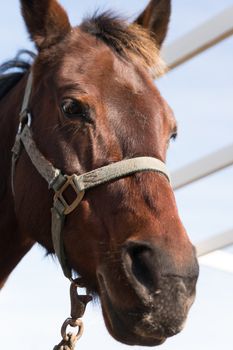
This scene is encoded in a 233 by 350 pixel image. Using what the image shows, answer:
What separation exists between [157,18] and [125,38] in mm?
431

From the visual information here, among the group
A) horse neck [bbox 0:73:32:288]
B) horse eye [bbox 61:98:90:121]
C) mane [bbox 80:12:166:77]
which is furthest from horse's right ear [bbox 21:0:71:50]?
horse eye [bbox 61:98:90:121]

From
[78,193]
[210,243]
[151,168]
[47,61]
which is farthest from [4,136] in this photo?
[210,243]

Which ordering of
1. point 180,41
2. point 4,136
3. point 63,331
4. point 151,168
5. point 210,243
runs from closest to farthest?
→ point 151,168 < point 63,331 < point 4,136 < point 180,41 < point 210,243

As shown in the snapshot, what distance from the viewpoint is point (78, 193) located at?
11.3ft

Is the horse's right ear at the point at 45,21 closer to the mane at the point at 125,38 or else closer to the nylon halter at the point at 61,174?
the mane at the point at 125,38

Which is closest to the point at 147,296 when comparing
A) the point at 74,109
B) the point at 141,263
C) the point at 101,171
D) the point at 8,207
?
the point at 141,263

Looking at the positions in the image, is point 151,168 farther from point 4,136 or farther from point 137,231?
point 4,136

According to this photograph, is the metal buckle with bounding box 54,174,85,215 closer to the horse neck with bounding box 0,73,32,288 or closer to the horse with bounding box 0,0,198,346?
the horse with bounding box 0,0,198,346

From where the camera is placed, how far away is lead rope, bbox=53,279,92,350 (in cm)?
364

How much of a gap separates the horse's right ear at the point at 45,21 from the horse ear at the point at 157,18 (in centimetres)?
46

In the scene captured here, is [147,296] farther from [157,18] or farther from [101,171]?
[157,18]

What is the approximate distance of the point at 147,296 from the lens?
10.0 ft

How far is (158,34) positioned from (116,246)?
1428mm

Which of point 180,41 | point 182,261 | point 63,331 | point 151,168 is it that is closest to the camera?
point 182,261
